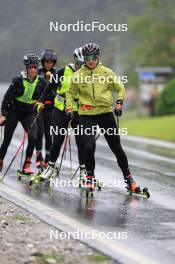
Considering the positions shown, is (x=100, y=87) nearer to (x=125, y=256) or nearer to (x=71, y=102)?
(x=71, y=102)

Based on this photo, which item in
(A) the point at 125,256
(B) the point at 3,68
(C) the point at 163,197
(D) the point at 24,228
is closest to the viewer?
(A) the point at 125,256

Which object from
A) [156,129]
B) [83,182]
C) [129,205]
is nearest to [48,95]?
[83,182]

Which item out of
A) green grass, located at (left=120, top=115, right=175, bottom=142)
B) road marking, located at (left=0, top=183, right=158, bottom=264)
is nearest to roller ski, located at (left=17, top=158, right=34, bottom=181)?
road marking, located at (left=0, top=183, right=158, bottom=264)

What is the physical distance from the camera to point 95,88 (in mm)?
10625

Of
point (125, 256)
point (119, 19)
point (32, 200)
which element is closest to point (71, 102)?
point (32, 200)

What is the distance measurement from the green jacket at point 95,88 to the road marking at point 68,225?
1.45 metres

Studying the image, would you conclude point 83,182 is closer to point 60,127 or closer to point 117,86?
point 60,127

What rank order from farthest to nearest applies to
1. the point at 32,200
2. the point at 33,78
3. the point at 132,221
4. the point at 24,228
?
the point at 33,78
the point at 32,200
the point at 132,221
the point at 24,228

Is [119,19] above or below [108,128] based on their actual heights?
above

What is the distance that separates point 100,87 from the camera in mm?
10633

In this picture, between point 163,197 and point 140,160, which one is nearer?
point 163,197

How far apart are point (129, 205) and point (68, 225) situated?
1.84 m

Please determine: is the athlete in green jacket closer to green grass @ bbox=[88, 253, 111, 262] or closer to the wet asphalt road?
the wet asphalt road

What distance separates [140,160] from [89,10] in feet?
197
